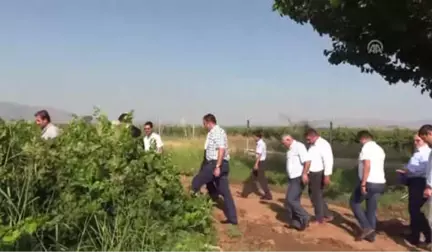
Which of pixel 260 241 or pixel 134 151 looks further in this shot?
pixel 260 241

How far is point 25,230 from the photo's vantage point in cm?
513

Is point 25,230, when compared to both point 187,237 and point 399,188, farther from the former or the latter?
point 399,188

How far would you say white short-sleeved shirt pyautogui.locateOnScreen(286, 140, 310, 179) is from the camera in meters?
10.0

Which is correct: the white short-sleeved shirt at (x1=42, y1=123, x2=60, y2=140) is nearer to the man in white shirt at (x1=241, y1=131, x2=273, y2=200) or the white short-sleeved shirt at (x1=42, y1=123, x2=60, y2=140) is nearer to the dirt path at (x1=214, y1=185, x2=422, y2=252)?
the dirt path at (x1=214, y1=185, x2=422, y2=252)

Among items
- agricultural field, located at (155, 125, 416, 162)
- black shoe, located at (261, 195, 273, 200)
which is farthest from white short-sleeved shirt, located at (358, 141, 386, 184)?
agricultural field, located at (155, 125, 416, 162)

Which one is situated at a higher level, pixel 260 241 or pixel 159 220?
pixel 159 220

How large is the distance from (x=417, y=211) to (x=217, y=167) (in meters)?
3.15

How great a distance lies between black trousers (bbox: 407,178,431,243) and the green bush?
11.6 feet

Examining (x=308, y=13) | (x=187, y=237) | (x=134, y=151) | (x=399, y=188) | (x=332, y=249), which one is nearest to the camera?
(x=187, y=237)

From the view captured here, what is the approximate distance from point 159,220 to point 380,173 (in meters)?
3.81

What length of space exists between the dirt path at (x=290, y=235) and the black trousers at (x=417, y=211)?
31cm

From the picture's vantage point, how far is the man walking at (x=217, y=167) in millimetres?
9617

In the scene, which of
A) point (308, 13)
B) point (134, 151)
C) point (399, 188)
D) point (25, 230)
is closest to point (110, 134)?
point (134, 151)

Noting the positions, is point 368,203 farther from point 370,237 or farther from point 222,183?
point 222,183
